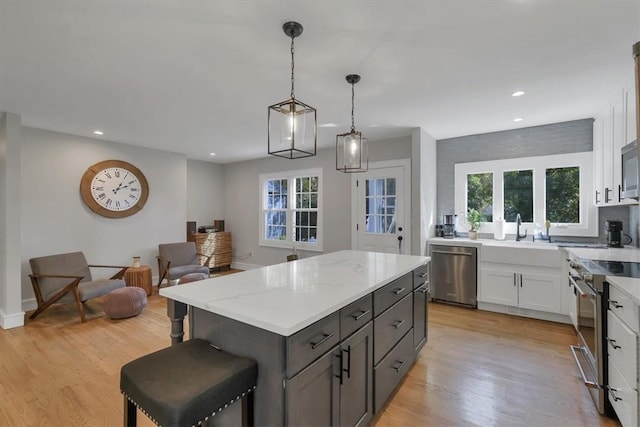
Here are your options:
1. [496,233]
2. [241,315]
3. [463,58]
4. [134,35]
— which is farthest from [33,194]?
[496,233]

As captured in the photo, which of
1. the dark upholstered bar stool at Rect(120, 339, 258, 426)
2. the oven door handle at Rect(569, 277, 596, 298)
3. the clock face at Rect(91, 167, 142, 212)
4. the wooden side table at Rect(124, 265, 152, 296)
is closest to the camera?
the dark upholstered bar stool at Rect(120, 339, 258, 426)

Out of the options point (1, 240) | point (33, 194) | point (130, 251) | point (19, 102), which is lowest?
point (130, 251)

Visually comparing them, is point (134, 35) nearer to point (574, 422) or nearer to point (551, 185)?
point (574, 422)

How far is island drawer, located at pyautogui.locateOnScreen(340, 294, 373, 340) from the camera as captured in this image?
59.6 inches

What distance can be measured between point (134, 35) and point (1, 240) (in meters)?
3.21

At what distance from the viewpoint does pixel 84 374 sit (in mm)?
2404

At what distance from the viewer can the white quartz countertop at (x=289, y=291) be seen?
1270 millimetres

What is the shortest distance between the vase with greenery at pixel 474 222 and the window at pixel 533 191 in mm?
131

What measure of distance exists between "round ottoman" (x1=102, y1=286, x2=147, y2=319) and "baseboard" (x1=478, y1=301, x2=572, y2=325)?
440 centimetres

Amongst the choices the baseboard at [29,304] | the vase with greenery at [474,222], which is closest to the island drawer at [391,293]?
the vase with greenery at [474,222]

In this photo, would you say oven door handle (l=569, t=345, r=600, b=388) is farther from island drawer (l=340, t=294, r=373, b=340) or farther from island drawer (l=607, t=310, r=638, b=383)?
island drawer (l=340, t=294, r=373, b=340)

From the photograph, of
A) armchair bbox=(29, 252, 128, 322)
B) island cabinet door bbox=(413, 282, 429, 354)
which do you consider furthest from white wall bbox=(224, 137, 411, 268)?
armchair bbox=(29, 252, 128, 322)

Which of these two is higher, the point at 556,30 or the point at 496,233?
the point at 556,30

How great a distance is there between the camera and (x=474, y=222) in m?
4.32
